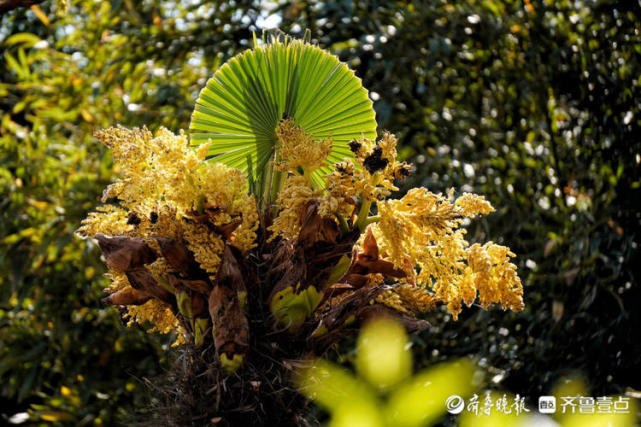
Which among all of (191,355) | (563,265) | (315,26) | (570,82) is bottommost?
(563,265)

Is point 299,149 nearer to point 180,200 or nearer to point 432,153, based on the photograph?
point 180,200

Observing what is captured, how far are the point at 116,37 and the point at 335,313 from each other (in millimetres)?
1144

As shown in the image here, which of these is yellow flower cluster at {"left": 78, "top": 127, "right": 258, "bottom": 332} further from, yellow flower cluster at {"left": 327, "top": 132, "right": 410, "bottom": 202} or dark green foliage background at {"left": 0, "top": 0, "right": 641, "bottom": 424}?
dark green foliage background at {"left": 0, "top": 0, "right": 641, "bottom": 424}

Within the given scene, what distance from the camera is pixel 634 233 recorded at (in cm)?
84

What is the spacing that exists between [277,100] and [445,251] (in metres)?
0.13

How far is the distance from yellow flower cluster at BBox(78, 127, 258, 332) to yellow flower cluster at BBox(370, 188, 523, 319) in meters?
0.07

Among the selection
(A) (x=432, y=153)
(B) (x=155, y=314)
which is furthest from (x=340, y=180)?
(A) (x=432, y=153)

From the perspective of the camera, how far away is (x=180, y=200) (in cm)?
32

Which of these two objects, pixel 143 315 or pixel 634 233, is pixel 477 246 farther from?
pixel 634 233

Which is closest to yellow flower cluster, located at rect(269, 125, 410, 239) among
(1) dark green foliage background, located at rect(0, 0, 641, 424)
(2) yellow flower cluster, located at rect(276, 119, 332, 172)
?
(2) yellow flower cluster, located at rect(276, 119, 332, 172)

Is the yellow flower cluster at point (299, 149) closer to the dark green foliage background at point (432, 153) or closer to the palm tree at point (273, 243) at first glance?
the palm tree at point (273, 243)

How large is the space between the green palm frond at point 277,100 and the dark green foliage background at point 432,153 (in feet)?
1.80

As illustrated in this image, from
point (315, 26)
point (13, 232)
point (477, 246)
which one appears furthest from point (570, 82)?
point (13, 232)

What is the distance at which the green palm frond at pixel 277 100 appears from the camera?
36cm
